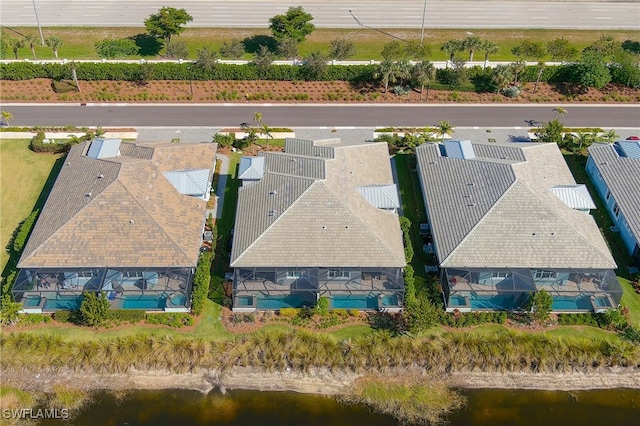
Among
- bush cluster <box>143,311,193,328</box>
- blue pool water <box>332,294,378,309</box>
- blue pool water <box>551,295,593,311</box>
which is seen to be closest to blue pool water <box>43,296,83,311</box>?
bush cluster <box>143,311,193,328</box>

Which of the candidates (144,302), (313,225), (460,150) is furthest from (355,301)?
(460,150)

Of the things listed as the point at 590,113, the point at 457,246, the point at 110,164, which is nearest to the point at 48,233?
the point at 110,164

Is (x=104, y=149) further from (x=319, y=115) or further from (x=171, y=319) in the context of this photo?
(x=319, y=115)

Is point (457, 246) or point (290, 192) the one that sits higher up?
point (290, 192)

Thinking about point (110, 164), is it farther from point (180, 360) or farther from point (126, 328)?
point (180, 360)

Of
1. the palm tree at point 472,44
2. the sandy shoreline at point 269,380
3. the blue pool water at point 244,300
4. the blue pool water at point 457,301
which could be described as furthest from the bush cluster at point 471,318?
the palm tree at point 472,44

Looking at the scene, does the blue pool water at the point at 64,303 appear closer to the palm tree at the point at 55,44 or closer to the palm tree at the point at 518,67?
the palm tree at the point at 55,44
